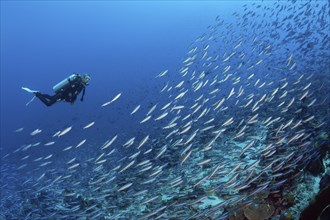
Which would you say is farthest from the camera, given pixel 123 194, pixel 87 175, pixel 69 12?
pixel 69 12

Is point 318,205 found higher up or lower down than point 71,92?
lower down

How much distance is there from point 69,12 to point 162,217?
17741cm

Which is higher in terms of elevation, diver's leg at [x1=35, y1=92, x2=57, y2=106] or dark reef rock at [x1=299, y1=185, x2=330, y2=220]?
diver's leg at [x1=35, y1=92, x2=57, y2=106]

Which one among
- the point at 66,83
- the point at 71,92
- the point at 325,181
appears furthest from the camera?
the point at 71,92

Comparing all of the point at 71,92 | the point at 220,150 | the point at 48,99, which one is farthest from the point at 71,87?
the point at 220,150

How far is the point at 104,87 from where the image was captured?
121 metres

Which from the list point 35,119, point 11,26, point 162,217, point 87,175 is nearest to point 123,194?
point 162,217

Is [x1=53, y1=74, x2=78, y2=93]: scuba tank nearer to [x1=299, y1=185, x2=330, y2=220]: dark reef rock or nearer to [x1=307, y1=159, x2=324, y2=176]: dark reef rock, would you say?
[x1=307, y1=159, x2=324, y2=176]: dark reef rock

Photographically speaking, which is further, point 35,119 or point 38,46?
point 38,46

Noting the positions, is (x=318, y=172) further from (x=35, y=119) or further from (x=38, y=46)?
(x=38, y=46)

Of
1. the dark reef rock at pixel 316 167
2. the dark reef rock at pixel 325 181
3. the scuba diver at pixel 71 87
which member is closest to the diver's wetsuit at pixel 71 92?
the scuba diver at pixel 71 87

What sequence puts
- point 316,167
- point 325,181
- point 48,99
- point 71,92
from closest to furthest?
point 325,181 → point 316,167 → point 71,92 → point 48,99

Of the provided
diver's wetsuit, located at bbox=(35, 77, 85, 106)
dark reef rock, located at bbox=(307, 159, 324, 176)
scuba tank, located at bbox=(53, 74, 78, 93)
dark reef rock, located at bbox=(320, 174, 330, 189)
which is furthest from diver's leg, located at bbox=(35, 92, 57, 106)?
dark reef rock, located at bbox=(320, 174, 330, 189)

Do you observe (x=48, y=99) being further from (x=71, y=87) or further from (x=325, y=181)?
(x=325, y=181)
